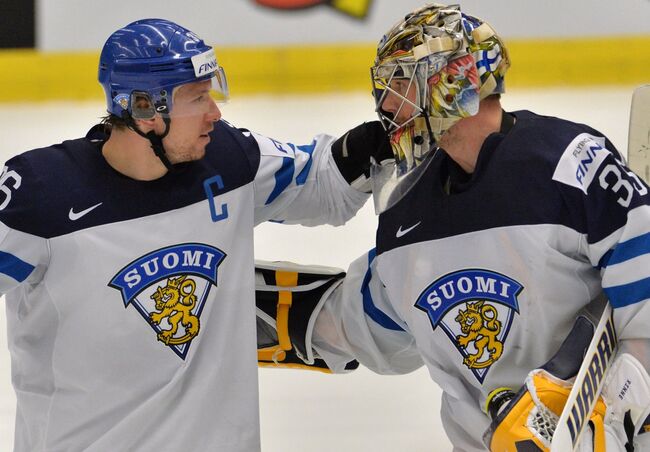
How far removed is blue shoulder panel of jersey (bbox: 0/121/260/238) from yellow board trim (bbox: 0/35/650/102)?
8.23ft

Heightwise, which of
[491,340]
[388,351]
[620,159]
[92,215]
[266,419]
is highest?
[620,159]

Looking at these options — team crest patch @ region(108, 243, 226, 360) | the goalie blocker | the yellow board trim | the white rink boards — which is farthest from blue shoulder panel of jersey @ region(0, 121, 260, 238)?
the yellow board trim

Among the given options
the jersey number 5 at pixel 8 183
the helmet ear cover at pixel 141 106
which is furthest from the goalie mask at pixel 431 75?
the jersey number 5 at pixel 8 183

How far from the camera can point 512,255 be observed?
2225 millimetres

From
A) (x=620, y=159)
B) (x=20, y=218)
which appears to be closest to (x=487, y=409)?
(x=620, y=159)

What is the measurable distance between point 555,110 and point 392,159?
2.25 metres

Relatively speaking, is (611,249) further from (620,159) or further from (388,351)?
(388,351)

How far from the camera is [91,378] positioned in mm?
2342

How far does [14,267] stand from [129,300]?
253 millimetres

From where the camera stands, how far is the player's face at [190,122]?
233cm

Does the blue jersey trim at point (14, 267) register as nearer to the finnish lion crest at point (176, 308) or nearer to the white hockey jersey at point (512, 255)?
the finnish lion crest at point (176, 308)

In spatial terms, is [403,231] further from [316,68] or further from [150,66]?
[316,68]

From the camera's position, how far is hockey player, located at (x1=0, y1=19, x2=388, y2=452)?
2.26m

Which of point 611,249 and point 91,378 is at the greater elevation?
point 611,249
